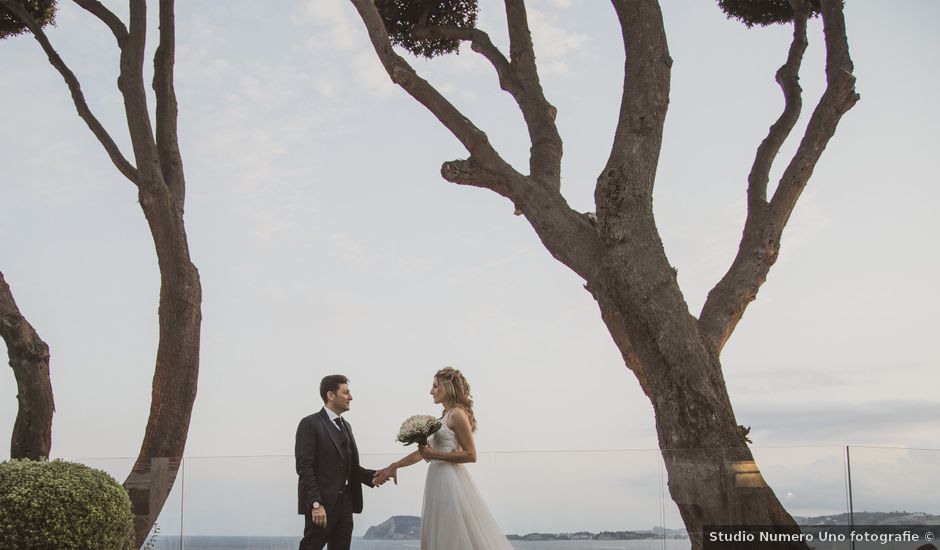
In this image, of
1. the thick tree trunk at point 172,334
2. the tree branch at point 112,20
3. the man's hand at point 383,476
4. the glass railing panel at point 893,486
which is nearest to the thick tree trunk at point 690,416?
the glass railing panel at point 893,486

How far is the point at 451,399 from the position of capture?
23.2ft

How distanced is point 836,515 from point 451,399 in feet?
10.4

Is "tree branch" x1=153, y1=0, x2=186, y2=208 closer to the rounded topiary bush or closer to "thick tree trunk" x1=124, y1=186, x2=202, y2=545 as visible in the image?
"thick tree trunk" x1=124, y1=186, x2=202, y2=545

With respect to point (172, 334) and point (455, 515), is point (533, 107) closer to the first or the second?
point (455, 515)

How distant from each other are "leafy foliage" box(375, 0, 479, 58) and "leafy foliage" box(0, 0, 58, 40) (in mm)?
4208

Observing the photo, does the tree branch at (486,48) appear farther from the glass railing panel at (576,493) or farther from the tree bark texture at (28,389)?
the tree bark texture at (28,389)

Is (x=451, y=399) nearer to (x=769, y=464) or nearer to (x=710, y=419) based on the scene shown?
(x=710, y=419)

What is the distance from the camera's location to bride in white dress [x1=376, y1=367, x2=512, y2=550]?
6910 mm

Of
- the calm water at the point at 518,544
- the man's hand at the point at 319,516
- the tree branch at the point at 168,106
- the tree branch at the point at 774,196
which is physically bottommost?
the calm water at the point at 518,544

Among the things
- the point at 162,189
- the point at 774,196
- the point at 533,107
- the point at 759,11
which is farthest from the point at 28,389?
the point at 759,11

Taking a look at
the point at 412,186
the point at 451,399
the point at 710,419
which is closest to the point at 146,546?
the point at 451,399

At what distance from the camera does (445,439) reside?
7.03 meters

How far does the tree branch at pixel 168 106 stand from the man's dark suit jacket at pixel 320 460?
4783 mm

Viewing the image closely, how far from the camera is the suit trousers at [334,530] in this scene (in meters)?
6.60
